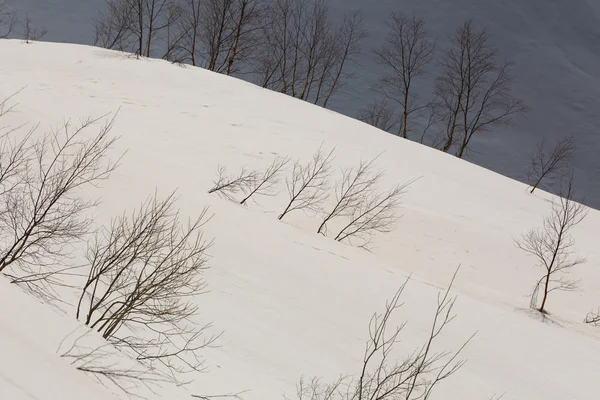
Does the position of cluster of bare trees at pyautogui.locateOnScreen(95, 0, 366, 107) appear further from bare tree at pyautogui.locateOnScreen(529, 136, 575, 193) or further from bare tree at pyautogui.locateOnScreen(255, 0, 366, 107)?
bare tree at pyautogui.locateOnScreen(529, 136, 575, 193)

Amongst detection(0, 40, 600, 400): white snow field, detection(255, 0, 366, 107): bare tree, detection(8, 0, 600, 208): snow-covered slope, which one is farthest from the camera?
detection(8, 0, 600, 208): snow-covered slope

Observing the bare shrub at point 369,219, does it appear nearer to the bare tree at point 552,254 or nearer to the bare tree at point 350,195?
the bare tree at point 350,195

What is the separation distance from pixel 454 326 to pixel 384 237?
16.8 feet

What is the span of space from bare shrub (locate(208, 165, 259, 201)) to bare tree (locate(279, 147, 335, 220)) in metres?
1.04

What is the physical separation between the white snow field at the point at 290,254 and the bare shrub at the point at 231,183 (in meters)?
0.31

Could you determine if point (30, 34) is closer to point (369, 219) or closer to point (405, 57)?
point (405, 57)

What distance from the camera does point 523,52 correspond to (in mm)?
46562

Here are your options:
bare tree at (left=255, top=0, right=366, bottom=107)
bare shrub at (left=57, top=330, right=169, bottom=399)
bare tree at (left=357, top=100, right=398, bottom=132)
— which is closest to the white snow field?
bare shrub at (left=57, top=330, right=169, bottom=399)

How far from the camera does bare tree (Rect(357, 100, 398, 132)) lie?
3671cm

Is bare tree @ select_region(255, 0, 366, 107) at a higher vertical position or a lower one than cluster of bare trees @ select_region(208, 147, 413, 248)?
higher

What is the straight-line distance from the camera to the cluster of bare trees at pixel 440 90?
2898cm

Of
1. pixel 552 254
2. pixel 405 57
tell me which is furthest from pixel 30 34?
pixel 552 254

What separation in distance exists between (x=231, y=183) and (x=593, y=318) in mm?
9057

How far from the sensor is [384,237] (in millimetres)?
13531
